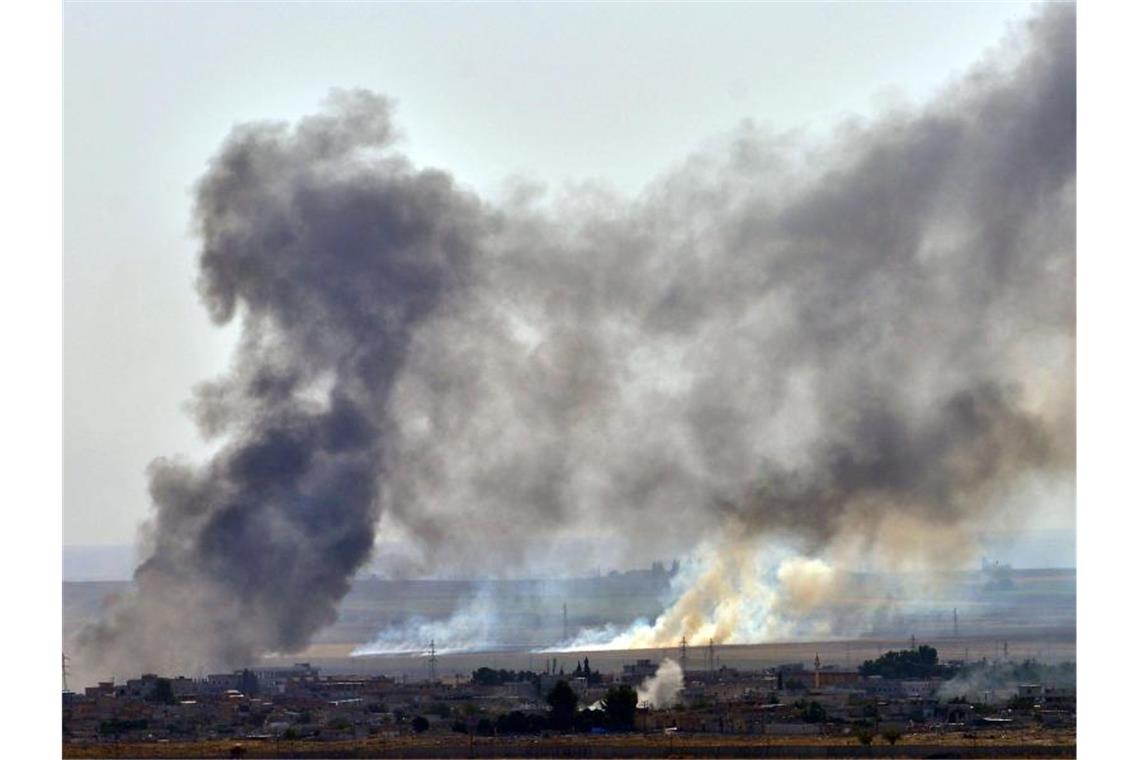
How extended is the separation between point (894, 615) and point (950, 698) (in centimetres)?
358

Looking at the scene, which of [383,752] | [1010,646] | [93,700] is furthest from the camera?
[1010,646]

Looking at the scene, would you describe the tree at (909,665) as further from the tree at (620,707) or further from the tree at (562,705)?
the tree at (562,705)

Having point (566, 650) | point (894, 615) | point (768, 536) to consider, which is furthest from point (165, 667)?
point (894, 615)

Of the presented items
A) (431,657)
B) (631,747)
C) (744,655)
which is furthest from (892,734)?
(431,657)

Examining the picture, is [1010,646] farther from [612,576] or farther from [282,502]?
[282,502]

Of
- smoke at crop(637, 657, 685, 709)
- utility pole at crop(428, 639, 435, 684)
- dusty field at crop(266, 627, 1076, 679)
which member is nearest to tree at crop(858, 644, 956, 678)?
dusty field at crop(266, 627, 1076, 679)

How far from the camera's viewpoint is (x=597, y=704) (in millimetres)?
40656

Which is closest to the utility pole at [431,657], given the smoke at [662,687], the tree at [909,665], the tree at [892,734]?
the smoke at [662,687]

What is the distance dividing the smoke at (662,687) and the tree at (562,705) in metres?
1.18

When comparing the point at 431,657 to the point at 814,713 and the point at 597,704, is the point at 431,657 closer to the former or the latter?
the point at 597,704

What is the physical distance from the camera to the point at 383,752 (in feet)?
126

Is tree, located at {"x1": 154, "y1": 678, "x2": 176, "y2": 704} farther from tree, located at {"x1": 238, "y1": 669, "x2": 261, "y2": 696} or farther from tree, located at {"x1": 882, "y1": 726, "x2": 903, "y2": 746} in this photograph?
tree, located at {"x1": 882, "y1": 726, "x2": 903, "y2": 746}

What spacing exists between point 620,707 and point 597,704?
484mm

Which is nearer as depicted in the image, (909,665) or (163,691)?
(163,691)
